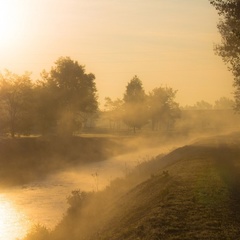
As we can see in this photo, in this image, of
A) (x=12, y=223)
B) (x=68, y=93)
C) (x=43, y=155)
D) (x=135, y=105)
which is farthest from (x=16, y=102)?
(x=135, y=105)

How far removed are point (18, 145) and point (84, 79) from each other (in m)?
33.4

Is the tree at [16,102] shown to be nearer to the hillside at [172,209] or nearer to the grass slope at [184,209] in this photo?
the hillside at [172,209]

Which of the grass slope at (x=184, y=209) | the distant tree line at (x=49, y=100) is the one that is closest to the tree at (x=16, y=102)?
the distant tree line at (x=49, y=100)

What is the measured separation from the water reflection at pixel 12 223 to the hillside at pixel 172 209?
346 cm

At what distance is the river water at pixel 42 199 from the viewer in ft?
97.9

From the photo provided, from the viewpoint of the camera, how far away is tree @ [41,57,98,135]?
88188 mm

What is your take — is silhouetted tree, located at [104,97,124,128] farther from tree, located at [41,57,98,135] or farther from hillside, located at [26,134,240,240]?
hillside, located at [26,134,240,240]

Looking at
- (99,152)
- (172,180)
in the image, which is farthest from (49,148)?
(172,180)

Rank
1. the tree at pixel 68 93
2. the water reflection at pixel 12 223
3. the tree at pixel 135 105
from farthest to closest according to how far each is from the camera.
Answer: the tree at pixel 135 105, the tree at pixel 68 93, the water reflection at pixel 12 223

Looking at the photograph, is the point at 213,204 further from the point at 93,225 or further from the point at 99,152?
the point at 99,152

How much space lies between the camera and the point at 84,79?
9369 centimetres

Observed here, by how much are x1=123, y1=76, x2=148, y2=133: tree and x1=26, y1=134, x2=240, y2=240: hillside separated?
84.9 meters

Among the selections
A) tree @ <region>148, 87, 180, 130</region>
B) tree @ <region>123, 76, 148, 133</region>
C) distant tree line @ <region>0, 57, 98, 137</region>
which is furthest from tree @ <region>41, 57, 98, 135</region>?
tree @ <region>148, 87, 180, 130</region>

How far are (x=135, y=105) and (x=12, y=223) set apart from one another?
92255mm
